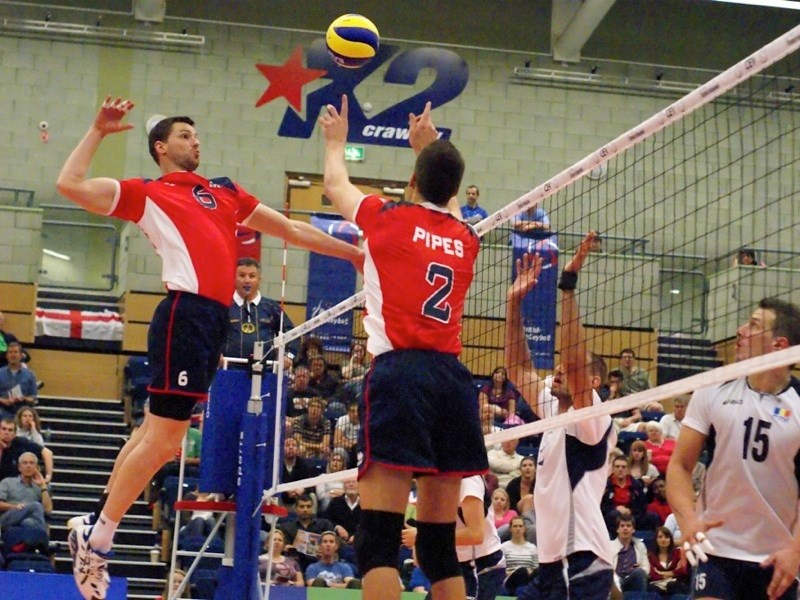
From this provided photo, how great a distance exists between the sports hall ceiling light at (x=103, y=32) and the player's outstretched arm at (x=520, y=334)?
16877mm

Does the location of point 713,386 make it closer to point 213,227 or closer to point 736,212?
point 213,227

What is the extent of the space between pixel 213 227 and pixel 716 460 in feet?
10.2

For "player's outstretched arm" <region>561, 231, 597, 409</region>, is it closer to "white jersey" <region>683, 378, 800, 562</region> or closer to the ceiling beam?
"white jersey" <region>683, 378, 800, 562</region>

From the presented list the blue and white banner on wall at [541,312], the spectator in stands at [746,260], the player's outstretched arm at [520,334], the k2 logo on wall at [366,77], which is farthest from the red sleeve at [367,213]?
the k2 logo on wall at [366,77]

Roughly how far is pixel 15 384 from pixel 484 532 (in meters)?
10.8

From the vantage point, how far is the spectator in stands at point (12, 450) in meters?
14.7

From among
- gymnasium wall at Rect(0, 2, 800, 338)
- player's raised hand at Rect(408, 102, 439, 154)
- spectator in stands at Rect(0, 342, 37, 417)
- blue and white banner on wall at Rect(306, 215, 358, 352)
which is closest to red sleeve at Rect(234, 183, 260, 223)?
player's raised hand at Rect(408, 102, 439, 154)

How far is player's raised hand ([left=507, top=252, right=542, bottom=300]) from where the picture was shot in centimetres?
678

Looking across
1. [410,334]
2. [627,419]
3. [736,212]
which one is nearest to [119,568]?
[627,419]

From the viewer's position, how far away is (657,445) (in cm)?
1667

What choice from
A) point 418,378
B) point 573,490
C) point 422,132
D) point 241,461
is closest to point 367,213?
point 422,132

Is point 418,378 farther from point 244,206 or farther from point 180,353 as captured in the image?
point 244,206

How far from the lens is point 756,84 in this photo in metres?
22.5

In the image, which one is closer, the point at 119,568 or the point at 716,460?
the point at 716,460
